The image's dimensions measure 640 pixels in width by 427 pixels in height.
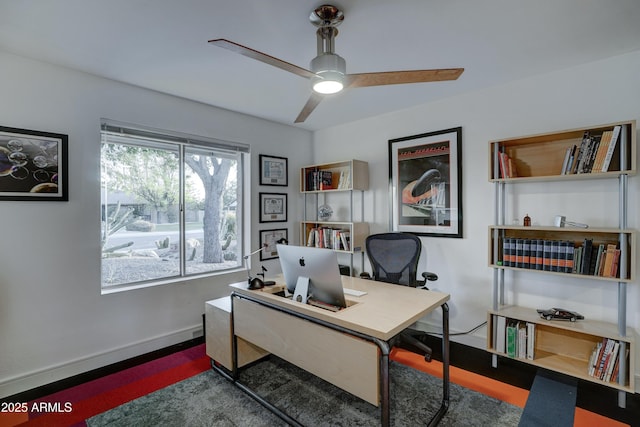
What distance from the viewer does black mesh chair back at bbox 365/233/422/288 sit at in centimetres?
281

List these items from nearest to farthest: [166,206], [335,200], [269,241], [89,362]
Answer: [89,362]
[166,206]
[269,241]
[335,200]

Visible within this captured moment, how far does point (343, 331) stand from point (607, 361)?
194 cm

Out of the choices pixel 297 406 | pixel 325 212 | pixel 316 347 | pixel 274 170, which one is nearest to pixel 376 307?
pixel 316 347

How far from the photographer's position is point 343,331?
5.22ft

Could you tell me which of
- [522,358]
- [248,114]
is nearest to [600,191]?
[522,358]

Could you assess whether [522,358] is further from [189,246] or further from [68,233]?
[68,233]

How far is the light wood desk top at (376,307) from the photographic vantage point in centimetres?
150

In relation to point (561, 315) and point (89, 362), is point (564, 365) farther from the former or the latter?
point (89, 362)

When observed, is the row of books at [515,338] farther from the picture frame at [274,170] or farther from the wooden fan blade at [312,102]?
the picture frame at [274,170]

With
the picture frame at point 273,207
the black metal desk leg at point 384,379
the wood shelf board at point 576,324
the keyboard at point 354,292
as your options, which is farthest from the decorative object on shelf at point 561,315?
the picture frame at point 273,207

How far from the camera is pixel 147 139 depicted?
114 inches

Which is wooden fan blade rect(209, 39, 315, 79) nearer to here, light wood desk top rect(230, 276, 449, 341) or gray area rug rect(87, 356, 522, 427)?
light wood desk top rect(230, 276, 449, 341)

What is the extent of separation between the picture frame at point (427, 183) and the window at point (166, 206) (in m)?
1.83

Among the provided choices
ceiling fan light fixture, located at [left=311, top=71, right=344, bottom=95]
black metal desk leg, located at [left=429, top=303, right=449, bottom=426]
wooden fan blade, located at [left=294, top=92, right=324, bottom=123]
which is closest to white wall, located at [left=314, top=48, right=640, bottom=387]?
black metal desk leg, located at [left=429, top=303, right=449, bottom=426]
